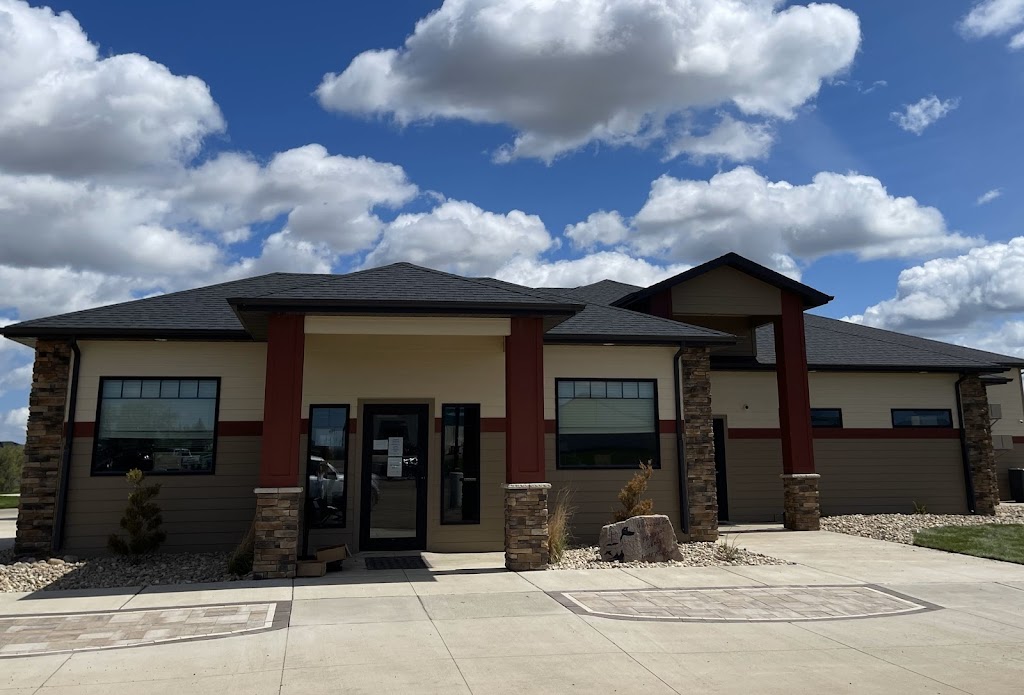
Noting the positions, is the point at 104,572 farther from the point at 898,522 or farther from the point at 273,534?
the point at 898,522

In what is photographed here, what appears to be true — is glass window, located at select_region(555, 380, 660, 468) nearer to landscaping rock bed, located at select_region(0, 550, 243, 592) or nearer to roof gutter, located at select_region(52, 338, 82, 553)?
landscaping rock bed, located at select_region(0, 550, 243, 592)

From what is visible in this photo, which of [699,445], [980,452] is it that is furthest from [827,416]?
[699,445]

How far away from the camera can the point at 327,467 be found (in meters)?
12.1

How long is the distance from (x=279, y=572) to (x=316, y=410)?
10.6 ft

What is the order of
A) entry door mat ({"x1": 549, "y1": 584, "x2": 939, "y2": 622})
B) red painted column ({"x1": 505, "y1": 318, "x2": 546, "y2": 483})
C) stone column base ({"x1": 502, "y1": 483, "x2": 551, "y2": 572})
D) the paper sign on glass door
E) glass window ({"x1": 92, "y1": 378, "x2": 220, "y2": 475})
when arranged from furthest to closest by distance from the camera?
the paper sign on glass door → glass window ({"x1": 92, "y1": 378, "x2": 220, "y2": 475}) → red painted column ({"x1": 505, "y1": 318, "x2": 546, "y2": 483}) → stone column base ({"x1": 502, "y1": 483, "x2": 551, "y2": 572}) → entry door mat ({"x1": 549, "y1": 584, "x2": 939, "y2": 622})

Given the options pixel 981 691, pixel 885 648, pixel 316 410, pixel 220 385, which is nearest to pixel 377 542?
pixel 316 410

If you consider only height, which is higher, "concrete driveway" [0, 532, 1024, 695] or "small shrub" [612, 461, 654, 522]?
"small shrub" [612, 461, 654, 522]

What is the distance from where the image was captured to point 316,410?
12.2 m

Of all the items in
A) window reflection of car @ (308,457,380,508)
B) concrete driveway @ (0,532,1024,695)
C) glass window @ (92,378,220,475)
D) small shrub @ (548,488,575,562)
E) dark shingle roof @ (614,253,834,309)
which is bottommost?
concrete driveway @ (0,532,1024,695)

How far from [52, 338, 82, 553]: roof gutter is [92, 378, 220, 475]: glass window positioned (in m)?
0.36

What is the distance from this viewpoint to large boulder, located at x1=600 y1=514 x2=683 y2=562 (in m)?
11.0

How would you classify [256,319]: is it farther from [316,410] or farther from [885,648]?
[885,648]

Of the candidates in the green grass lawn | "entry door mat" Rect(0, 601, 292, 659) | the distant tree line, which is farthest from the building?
the distant tree line

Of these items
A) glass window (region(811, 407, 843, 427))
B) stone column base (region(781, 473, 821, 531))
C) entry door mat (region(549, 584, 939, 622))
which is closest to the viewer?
entry door mat (region(549, 584, 939, 622))
